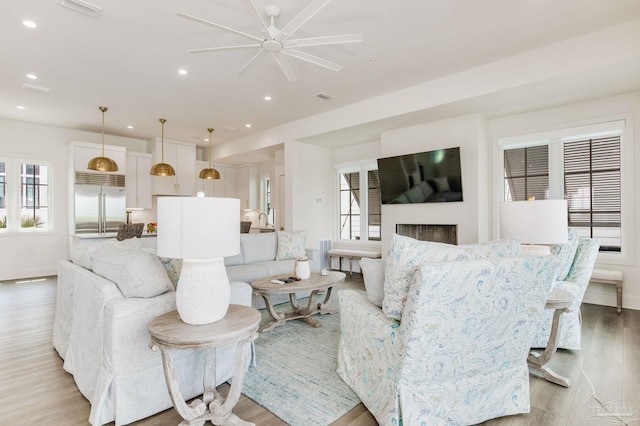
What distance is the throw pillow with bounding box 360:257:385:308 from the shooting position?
2.04 meters

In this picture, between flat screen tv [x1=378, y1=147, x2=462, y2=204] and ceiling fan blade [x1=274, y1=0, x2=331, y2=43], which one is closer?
ceiling fan blade [x1=274, y1=0, x2=331, y2=43]

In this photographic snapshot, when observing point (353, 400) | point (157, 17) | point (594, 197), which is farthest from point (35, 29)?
point (594, 197)

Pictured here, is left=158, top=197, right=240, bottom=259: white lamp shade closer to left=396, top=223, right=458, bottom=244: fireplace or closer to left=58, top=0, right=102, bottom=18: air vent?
left=58, top=0, right=102, bottom=18: air vent

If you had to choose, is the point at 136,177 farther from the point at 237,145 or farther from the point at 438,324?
the point at 438,324

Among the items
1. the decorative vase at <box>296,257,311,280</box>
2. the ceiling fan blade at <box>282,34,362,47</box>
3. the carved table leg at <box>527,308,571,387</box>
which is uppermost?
the ceiling fan blade at <box>282,34,362,47</box>

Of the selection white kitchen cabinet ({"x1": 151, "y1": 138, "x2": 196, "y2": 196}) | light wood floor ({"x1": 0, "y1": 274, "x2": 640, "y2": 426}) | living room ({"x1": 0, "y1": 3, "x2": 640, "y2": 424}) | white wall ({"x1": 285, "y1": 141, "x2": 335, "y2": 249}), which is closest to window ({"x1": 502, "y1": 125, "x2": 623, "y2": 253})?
living room ({"x1": 0, "y1": 3, "x2": 640, "y2": 424})

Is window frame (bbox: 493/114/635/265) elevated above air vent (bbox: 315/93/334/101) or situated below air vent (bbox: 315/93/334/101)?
below

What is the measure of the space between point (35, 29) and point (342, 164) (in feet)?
17.0

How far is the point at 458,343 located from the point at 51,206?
7.89 metres

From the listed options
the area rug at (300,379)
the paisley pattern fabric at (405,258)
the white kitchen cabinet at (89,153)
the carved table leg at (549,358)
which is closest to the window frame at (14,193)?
the white kitchen cabinet at (89,153)

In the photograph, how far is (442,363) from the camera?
167 centimetres

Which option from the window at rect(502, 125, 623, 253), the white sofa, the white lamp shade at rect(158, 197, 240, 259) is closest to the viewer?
the white lamp shade at rect(158, 197, 240, 259)

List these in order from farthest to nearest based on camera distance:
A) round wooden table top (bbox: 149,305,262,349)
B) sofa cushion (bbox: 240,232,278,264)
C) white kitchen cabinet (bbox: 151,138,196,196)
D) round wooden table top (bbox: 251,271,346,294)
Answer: white kitchen cabinet (bbox: 151,138,196,196)
sofa cushion (bbox: 240,232,278,264)
round wooden table top (bbox: 251,271,346,294)
round wooden table top (bbox: 149,305,262,349)

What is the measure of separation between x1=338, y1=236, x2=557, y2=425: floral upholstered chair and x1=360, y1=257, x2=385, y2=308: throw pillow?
0.11m
